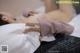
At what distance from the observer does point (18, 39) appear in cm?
83

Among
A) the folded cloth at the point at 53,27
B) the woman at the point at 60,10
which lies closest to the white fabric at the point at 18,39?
the folded cloth at the point at 53,27

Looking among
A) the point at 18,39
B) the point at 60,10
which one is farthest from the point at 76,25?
the point at 18,39

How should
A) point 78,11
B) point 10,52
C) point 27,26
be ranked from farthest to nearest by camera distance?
point 78,11
point 27,26
point 10,52

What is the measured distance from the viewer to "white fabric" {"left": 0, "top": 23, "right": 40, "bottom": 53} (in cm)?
83

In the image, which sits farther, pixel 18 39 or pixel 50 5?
pixel 50 5

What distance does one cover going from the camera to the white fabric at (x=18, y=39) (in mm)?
825

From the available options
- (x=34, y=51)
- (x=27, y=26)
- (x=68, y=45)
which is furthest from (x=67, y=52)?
(x=27, y=26)

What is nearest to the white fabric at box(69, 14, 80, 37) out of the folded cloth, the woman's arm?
the folded cloth

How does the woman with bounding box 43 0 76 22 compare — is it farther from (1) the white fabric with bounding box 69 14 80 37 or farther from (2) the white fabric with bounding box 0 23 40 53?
(2) the white fabric with bounding box 0 23 40 53

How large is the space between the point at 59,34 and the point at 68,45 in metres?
0.10

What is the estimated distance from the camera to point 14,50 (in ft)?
2.70

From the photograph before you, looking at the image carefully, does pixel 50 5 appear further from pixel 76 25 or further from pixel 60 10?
pixel 76 25

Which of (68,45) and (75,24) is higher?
(75,24)

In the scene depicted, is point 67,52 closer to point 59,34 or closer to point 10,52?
point 59,34
